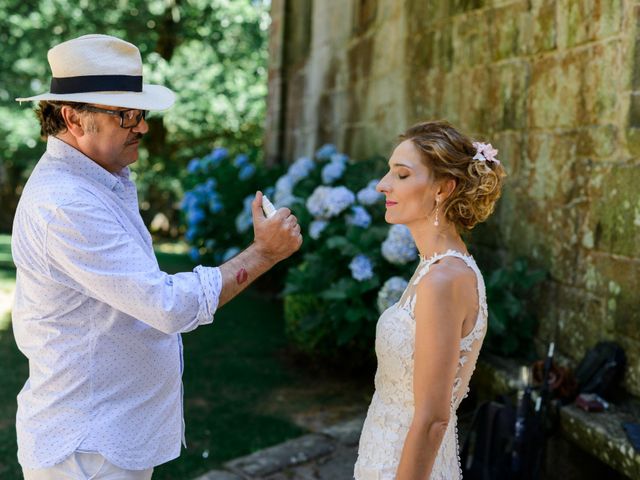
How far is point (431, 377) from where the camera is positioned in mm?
2055

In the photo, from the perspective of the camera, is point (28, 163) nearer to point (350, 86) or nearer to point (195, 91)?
point (195, 91)

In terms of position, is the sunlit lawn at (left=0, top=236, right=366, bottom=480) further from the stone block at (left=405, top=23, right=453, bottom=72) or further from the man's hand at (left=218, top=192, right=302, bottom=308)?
the stone block at (left=405, top=23, right=453, bottom=72)

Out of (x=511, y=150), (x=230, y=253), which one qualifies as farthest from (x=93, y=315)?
(x=230, y=253)

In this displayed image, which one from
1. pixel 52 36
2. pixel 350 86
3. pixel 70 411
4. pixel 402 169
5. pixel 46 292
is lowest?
pixel 70 411

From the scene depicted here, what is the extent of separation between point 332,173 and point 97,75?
13.5ft

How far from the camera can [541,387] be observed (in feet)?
11.8

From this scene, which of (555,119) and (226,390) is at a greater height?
(555,119)

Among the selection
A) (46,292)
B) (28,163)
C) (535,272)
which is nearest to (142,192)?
(28,163)

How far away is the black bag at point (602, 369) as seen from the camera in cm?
361

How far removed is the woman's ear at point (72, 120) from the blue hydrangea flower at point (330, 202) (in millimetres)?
3490

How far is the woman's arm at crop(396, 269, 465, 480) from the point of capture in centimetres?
206

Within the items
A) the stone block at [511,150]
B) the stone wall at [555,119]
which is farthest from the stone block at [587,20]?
the stone block at [511,150]

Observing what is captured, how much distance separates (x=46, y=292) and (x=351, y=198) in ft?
12.1

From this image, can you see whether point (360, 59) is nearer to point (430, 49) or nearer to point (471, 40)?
point (430, 49)
